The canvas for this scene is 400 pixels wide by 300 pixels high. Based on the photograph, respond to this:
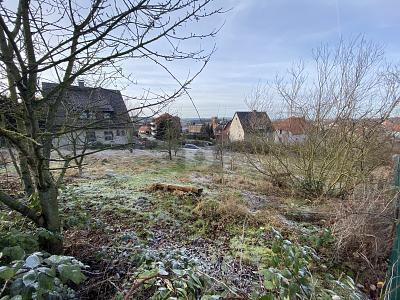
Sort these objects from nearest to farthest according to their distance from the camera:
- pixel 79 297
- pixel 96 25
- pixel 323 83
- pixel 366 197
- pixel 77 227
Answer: pixel 96 25, pixel 79 297, pixel 77 227, pixel 366 197, pixel 323 83

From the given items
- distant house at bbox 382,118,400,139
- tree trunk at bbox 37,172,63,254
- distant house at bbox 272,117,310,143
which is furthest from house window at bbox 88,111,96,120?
distant house at bbox 382,118,400,139

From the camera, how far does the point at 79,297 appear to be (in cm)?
212

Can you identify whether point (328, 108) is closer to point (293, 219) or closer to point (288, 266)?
point (293, 219)

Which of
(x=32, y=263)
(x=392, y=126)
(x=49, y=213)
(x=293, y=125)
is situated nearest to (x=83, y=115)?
(x=49, y=213)

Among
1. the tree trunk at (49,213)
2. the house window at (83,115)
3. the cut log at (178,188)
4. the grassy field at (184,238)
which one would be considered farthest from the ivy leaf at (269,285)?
the cut log at (178,188)

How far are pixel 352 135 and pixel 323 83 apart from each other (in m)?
1.63

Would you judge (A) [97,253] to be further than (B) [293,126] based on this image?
No

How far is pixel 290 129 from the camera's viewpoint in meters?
8.00

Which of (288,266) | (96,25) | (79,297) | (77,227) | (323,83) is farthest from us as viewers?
(323,83)

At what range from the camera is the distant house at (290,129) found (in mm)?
7614

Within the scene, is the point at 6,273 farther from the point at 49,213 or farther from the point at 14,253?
the point at 49,213

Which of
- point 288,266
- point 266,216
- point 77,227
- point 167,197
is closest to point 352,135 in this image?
point 266,216

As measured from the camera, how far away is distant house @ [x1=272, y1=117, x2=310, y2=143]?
7614mm

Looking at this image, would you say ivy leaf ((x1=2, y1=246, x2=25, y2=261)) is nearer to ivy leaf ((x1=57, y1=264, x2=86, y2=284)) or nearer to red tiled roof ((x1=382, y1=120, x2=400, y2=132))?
ivy leaf ((x1=57, y1=264, x2=86, y2=284))
